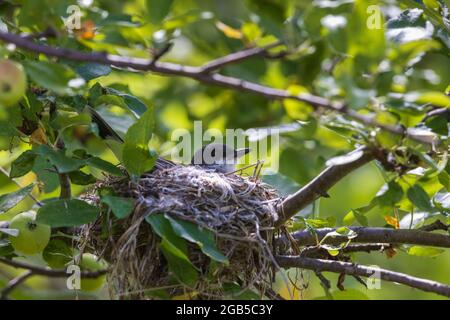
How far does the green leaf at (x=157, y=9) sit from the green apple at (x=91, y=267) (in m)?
1.00

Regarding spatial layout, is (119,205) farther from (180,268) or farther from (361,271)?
(361,271)

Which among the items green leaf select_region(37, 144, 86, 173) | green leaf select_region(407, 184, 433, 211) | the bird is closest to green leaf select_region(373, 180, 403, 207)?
green leaf select_region(407, 184, 433, 211)

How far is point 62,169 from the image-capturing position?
2.48 meters

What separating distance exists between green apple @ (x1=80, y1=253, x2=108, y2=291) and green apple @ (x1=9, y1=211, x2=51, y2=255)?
0.77 feet

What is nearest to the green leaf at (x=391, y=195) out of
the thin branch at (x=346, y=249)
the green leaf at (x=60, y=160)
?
the thin branch at (x=346, y=249)

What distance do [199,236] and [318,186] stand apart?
448 millimetres

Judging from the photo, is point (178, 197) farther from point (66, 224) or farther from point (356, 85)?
point (356, 85)

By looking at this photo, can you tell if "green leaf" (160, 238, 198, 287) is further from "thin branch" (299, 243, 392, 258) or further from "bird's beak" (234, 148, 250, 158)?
"bird's beak" (234, 148, 250, 158)

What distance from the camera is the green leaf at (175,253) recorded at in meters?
2.46

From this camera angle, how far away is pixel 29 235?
2752mm

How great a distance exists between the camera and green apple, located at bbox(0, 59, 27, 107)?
1.99 m

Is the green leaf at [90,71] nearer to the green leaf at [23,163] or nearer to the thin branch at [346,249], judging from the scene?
the green leaf at [23,163]

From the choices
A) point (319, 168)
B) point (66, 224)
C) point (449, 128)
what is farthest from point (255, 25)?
point (66, 224)

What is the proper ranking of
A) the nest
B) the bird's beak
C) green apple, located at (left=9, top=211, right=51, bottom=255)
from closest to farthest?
the nest → green apple, located at (left=9, top=211, right=51, bottom=255) → the bird's beak
